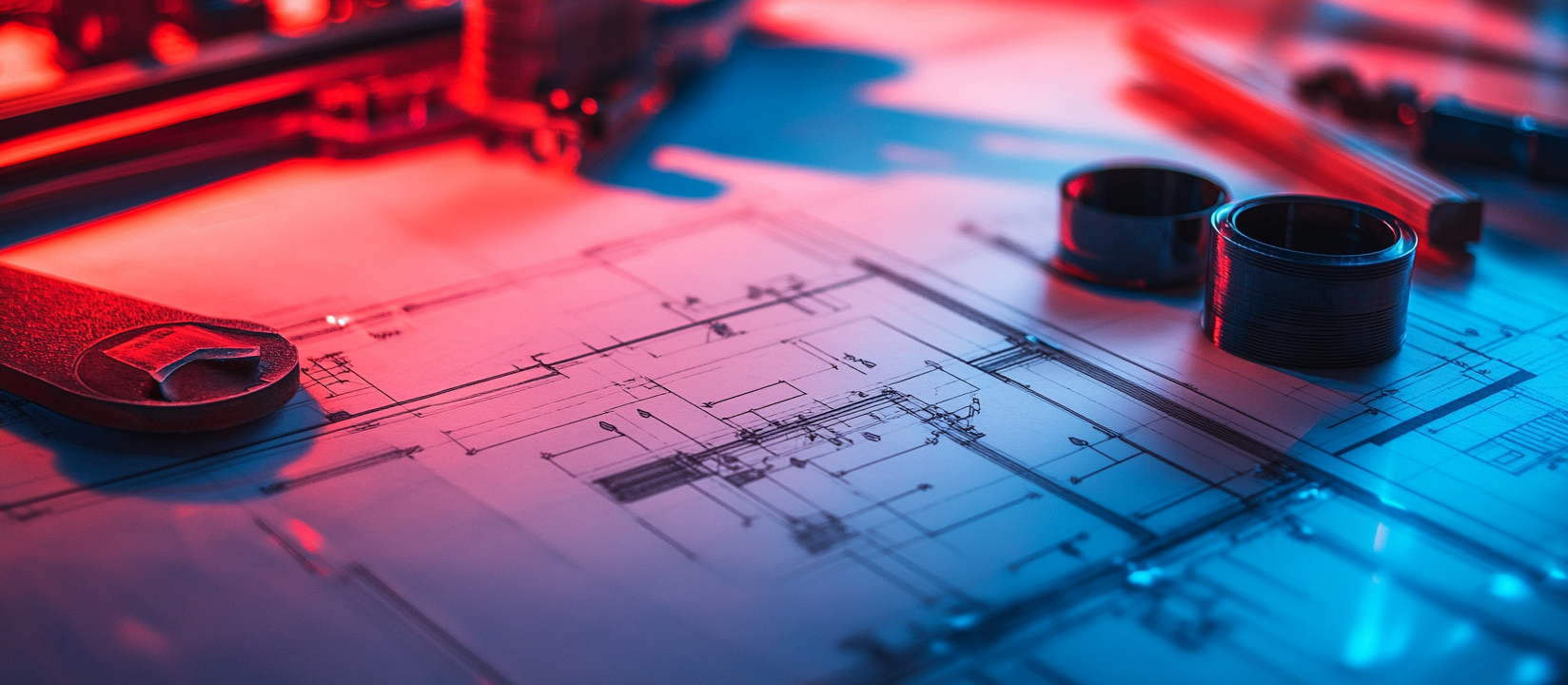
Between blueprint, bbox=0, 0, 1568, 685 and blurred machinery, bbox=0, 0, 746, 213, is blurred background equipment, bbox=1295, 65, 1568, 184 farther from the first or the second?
blurred machinery, bbox=0, 0, 746, 213

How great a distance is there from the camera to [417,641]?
1.47 meters

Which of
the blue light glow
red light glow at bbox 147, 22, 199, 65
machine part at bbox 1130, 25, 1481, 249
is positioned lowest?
the blue light glow

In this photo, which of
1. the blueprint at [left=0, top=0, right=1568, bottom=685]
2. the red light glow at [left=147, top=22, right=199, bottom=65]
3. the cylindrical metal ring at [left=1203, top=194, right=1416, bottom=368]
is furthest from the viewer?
the red light glow at [left=147, top=22, right=199, bottom=65]

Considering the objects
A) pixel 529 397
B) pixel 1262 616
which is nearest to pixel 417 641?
pixel 529 397

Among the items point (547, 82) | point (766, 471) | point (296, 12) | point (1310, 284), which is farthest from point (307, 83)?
point (1310, 284)

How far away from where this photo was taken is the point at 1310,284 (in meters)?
2.00

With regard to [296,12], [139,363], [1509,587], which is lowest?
[1509,587]

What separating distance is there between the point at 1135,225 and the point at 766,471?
0.98 metres

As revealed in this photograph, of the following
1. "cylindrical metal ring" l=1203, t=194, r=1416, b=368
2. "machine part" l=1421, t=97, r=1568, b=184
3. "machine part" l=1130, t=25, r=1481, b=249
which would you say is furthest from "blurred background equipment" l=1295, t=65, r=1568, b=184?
"cylindrical metal ring" l=1203, t=194, r=1416, b=368

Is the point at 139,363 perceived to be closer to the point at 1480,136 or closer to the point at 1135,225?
the point at 1135,225

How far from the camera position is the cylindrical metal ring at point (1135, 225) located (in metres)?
2.37

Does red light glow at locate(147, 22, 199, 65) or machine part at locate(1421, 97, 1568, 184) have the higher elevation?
red light glow at locate(147, 22, 199, 65)

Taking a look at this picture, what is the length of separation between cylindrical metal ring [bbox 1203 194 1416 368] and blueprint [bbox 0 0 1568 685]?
0.19 feet

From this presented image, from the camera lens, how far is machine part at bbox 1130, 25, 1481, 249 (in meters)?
2.56
